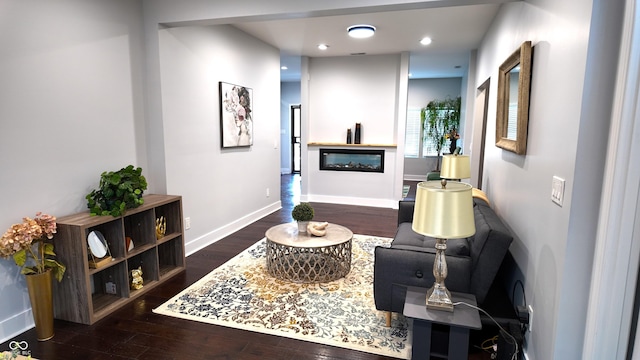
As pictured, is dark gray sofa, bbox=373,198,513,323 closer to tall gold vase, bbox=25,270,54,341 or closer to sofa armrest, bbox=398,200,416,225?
sofa armrest, bbox=398,200,416,225

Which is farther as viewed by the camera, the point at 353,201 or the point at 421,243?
the point at 353,201

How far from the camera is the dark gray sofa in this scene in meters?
2.09

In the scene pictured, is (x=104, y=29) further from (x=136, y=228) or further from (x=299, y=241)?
(x=299, y=241)

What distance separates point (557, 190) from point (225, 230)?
12.2ft

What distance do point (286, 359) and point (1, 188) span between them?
82.4 inches

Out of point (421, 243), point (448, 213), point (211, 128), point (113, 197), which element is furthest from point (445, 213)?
point (211, 128)

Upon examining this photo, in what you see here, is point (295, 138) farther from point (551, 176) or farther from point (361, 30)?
point (551, 176)

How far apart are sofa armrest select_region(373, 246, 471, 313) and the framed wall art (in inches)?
110

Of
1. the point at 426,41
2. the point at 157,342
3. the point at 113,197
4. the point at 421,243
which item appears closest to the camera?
the point at 157,342

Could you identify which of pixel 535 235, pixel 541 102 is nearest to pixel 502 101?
pixel 541 102

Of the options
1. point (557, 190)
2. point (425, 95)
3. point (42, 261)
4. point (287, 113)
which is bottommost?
point (42, 261)

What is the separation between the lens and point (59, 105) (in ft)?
8.36

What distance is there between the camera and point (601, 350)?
1.46m

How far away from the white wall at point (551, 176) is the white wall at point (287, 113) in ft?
25.4
